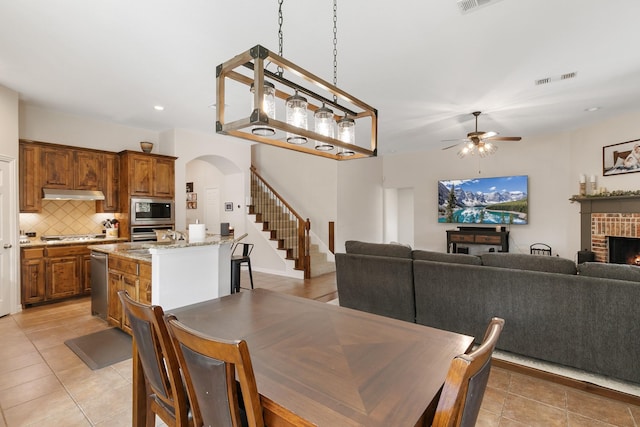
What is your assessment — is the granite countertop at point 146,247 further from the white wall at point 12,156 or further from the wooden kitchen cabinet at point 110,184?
the wooden kitchen cabinet at point 110,184

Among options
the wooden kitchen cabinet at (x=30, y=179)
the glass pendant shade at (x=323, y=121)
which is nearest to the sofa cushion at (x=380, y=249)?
the glass pendant shade at (x=323, y=121)

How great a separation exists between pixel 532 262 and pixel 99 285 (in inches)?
189

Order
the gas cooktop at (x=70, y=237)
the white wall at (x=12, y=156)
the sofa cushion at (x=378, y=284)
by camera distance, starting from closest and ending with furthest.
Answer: the sofa cushion at (x=378, y=284) < the white wall at (x=12, y=156) < the gas cooktop at (x=70, y=237)

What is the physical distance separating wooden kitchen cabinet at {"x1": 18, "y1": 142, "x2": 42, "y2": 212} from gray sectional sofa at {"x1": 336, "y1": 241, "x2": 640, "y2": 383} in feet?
15.6

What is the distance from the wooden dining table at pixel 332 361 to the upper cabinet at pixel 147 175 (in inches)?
162

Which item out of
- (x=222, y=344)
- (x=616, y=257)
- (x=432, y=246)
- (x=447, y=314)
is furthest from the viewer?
(x=432, y=246)

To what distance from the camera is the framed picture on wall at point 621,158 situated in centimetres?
492

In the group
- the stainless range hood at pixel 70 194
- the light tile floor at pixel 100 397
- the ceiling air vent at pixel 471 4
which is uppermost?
the ceiling air vent at pixel 471 4

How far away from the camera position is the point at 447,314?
326 cm

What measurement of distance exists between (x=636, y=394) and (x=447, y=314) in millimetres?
1414

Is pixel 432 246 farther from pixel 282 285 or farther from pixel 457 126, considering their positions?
pixel 282 285

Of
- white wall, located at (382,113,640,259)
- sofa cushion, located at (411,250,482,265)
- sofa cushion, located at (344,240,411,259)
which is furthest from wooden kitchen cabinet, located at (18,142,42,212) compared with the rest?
white wall, located at (382,113,640,259)

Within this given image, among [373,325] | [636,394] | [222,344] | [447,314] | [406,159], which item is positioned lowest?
[636,394]

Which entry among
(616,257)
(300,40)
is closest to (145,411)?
(300,40)
